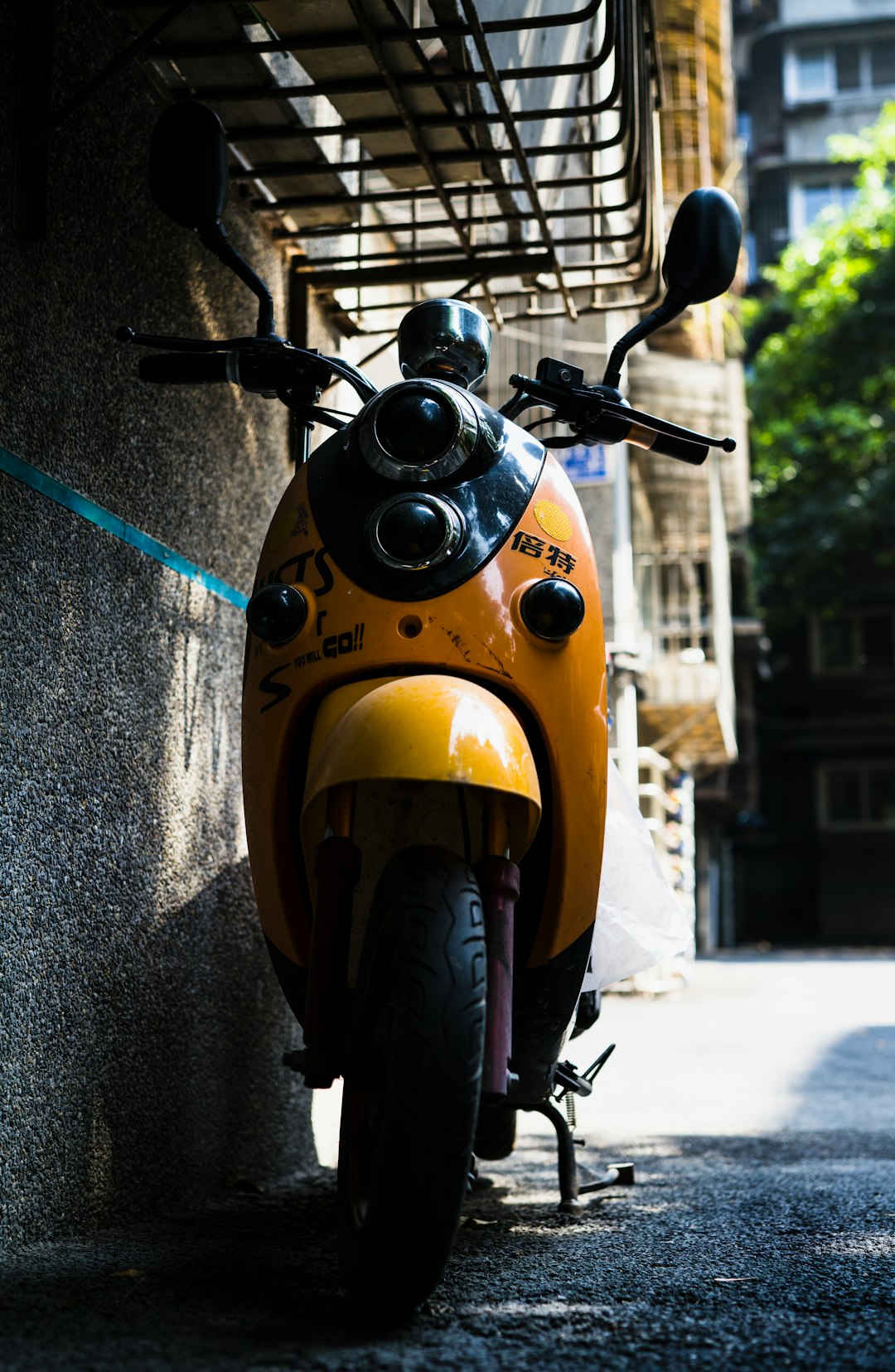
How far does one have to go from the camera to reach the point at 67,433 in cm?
322

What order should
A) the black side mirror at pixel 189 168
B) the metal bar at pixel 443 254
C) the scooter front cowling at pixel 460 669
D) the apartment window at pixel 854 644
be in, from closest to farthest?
the scooter front cowling at pixel 460 669
the black side mirror at pixel 189 168
the metal bar at pixel 443 254
the apartment window at pixel 854 644

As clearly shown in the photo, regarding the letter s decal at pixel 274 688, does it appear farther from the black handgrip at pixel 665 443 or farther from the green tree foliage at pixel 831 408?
the green tree foliage at pixel 831 408

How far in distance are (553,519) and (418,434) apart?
1.12 ft

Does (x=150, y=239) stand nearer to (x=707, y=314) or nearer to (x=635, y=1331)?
(x=635, y=1331)

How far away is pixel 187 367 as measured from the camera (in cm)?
315

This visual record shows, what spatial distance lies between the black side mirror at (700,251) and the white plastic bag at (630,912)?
1.13 m

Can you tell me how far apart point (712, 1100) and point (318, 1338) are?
439 cm

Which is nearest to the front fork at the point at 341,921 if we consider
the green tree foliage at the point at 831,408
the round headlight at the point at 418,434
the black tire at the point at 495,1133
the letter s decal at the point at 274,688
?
the letter s decal at the point at 274,688

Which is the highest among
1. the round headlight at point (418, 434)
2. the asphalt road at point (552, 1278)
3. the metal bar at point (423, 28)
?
the metal bar at point (423, 28)

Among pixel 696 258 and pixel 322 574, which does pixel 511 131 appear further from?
pixel 322 574

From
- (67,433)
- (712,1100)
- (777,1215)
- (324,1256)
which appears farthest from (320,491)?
(712,1100)

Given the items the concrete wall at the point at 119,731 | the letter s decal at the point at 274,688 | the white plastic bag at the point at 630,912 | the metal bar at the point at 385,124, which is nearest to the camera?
the letter s decal at the point at 274,688

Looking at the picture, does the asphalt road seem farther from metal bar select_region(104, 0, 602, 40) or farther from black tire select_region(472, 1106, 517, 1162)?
metal bar select_region(104, 0, 602, 40)

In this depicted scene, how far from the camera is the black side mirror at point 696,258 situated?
3.15m
